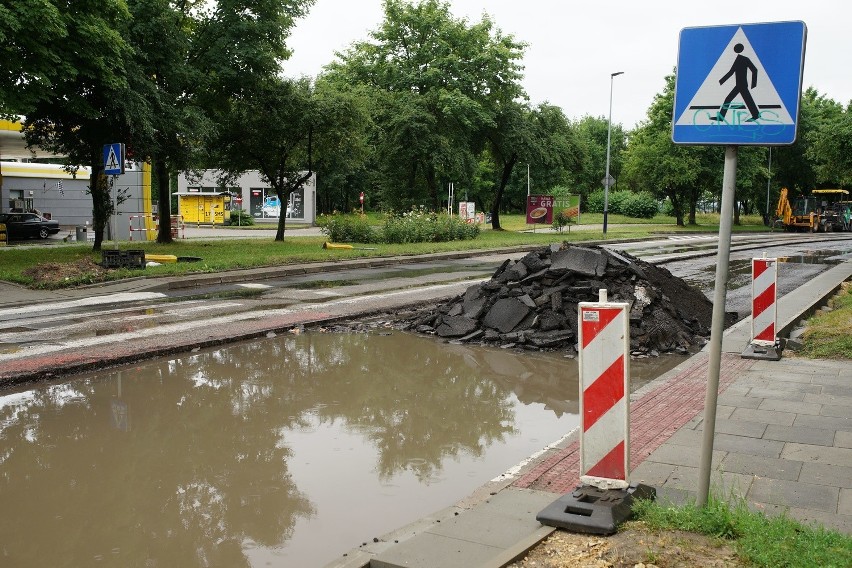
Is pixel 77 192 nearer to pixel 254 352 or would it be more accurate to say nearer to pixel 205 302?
pixel 205 302

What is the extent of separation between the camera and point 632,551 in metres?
3.68

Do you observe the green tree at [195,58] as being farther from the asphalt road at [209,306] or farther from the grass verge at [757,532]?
the grass verge at [757,532]

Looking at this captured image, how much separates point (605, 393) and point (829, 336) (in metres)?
7.10

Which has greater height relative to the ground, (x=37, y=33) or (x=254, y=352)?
(x=37, y=33)

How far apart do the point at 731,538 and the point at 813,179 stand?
2733 inches

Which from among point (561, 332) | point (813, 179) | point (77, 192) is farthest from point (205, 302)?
point (813, 179)

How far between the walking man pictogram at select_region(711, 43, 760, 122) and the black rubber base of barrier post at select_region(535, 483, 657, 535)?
214cm

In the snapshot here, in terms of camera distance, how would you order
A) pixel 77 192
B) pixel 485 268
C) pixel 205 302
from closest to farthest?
pixel 205 302 → pixel 485 268 → pixel 77 192

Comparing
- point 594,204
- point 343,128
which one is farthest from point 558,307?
point 594,204

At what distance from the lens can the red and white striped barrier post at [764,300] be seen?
9312 mm

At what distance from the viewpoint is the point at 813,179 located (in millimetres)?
64562

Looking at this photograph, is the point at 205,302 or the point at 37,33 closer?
the point at 205,302

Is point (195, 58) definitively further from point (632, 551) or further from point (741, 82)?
point (632, 551)

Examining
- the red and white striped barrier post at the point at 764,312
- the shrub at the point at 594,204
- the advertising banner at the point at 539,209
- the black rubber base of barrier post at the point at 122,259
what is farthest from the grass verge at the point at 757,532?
the shrub at the point at 594,204
